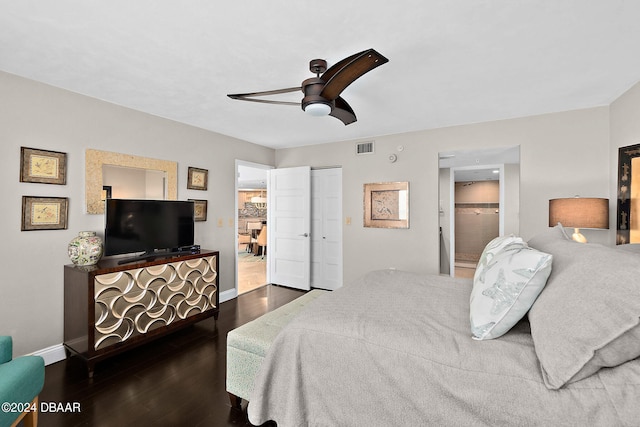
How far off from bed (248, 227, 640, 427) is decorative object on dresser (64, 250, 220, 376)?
169 cm

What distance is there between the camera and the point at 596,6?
1.62m

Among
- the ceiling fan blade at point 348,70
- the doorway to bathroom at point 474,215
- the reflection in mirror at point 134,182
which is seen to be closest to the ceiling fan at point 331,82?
the ceiling fan blade at point 348,70

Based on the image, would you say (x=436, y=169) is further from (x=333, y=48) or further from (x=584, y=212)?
(x=333, y=48)

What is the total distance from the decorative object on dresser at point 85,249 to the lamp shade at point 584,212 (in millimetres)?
4294

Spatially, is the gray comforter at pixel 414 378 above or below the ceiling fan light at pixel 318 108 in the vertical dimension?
below

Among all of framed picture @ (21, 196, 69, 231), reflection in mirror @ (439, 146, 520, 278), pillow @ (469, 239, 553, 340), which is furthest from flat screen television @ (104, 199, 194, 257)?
reflection in mirror @ (439, 146, 520, 278)

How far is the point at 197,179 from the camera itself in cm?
391

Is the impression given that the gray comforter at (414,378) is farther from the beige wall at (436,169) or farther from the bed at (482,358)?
the beige wall at (436,169)

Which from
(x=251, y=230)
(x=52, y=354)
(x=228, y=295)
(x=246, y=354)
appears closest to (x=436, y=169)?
(x=246, y=354)

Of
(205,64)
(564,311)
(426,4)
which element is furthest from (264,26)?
(564,311)

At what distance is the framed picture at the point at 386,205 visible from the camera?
423 cm

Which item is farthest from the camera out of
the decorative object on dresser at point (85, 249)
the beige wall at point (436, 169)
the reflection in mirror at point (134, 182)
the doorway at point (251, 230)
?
the doorway at point (251, 230)

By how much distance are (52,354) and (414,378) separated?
123 inches

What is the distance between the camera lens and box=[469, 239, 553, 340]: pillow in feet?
4.40
